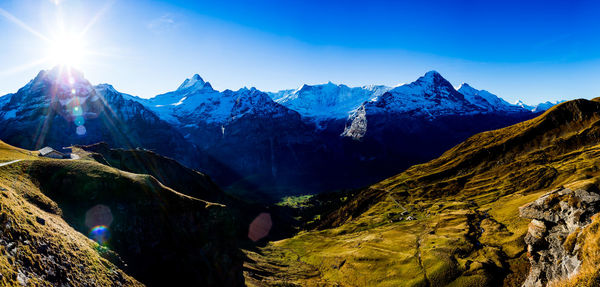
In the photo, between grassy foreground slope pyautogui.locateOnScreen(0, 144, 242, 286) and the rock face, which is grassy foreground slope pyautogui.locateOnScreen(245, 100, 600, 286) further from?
grassy foreground slope pyautogui.locateOnScreen(0, 144, 242, 286)

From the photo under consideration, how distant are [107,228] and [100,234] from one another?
194cm

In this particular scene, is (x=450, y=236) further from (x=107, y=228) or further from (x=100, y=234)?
(x=100, y=234)

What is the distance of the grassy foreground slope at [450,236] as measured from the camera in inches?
3462

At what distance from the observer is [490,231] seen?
103 metres

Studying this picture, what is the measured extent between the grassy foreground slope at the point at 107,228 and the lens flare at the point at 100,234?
35 cm

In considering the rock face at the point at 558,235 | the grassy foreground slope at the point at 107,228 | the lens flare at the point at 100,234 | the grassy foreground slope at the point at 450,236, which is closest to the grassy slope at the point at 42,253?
the grassy foreground slope at the point at 107,228

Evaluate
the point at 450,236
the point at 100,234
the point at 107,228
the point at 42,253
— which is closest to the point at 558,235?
the point at 450,236

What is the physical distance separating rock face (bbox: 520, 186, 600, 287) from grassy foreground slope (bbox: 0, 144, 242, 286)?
7622cm

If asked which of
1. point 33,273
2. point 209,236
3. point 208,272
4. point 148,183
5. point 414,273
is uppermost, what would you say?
point 148,183

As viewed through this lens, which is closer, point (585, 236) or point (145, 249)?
point (585, 236)

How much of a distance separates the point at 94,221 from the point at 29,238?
70.4ft

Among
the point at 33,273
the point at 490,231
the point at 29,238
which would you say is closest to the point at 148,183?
the point at 29,238

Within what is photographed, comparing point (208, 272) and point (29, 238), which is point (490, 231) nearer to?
point (208, 272)

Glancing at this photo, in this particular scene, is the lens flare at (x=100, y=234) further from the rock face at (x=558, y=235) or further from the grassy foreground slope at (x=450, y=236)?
the rock face at (x=558, y=235)
